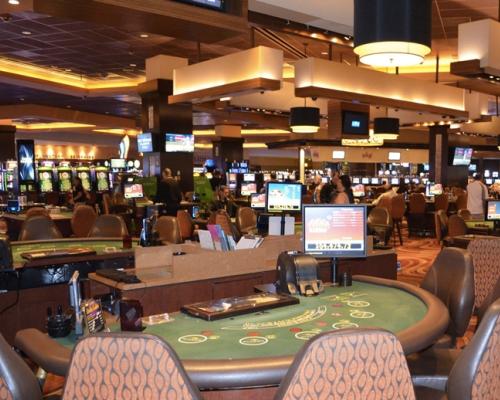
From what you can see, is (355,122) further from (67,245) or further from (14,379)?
(14,379)

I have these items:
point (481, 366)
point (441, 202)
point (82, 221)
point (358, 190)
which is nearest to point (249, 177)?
point (358, 190)

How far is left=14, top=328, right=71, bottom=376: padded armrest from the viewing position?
1.95 metres

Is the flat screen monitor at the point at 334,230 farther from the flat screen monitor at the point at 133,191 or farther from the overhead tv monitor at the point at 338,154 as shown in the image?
the overhead tv monitor at the point at 338,154

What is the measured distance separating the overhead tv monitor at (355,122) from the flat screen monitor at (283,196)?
18.6ft

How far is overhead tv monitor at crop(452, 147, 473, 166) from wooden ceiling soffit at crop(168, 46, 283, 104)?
10.9 m

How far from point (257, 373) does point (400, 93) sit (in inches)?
341

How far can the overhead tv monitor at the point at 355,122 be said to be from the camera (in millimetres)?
12531

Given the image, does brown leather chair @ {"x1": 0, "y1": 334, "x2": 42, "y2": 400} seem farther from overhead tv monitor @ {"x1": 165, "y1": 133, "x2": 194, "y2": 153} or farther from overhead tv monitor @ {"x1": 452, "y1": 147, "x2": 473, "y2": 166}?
overhead tv monitor @ {"x1": 452, "y1": 147, "x2": 473, "y2": 166}

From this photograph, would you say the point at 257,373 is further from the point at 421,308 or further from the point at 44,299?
the point at 44,299

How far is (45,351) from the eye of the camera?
2.05m

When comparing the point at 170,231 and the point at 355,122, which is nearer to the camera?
the point at 170,231

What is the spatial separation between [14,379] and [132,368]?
46 centimetres

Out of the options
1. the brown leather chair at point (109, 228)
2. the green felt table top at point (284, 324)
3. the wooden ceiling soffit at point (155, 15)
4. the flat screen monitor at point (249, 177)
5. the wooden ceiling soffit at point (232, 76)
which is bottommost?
the green felt table top at point (284, 324)

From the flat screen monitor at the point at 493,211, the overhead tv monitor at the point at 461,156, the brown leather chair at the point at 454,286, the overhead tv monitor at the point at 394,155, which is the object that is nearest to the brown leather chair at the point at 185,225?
the flat screen monitor at the point at 493,211
